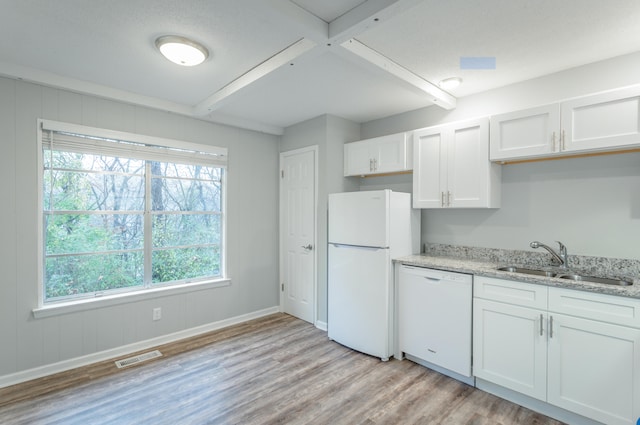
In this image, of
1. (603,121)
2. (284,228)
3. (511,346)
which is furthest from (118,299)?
(603,121)

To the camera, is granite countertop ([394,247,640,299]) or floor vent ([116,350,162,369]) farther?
floor vent ([116,350,162,369])

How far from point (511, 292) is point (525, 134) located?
1234 mm

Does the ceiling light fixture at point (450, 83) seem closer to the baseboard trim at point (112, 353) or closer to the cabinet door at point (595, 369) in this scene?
the cabinet door at point (595, 369)

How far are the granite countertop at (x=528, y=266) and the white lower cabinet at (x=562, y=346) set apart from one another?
0.05m

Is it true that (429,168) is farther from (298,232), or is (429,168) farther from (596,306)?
(298,232)

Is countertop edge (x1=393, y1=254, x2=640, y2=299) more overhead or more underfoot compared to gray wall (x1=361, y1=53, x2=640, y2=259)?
more underfoot

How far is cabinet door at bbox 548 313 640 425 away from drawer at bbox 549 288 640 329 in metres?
0.04

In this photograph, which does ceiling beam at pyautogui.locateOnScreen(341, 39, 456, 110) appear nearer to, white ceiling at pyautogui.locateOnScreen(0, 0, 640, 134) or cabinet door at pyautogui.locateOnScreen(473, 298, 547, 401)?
white ceiling at pyautogui.locateOnScreen(0, 0, 640, 134)

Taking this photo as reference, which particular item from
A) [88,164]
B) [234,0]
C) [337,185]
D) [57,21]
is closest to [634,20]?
[234,0]

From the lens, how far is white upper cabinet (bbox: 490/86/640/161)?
2037mm

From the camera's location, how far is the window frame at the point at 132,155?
2604mm

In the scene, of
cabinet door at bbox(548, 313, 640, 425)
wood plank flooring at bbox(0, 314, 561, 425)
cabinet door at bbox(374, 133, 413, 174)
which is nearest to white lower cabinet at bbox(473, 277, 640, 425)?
cabinet door at bbox(548, 313, 640, 425)

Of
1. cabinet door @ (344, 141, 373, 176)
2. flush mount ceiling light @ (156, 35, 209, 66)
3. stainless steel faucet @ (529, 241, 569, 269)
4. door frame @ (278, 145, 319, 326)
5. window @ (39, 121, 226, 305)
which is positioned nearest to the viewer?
flush mount ceiling light @ (156, 35, 209, 66)

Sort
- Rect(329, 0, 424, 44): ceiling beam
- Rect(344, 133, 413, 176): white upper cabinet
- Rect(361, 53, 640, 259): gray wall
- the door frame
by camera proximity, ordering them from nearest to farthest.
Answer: Rect(329, 0, 424, 44): ceiling beam → Rect(361, 53, 640, 259): gray wall → Rect(344, 133, 413, 176): white upper cabinet → the door frame
